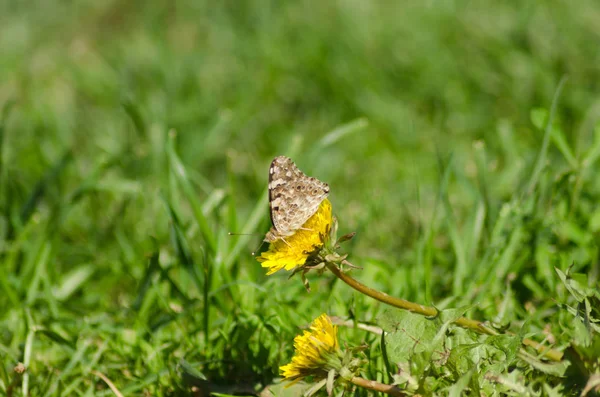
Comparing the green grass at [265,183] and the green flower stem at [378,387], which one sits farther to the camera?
the green grass at [265,183]

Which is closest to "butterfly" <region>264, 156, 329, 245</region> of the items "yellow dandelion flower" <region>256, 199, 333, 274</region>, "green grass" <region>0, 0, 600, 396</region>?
"yellow dandelion flower" <region>256, 199, 333, 274</region>

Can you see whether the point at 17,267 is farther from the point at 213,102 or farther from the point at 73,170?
the point at 213,102

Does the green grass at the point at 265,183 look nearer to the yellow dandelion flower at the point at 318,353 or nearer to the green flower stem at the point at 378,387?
the green flower stem at the point at 378,387

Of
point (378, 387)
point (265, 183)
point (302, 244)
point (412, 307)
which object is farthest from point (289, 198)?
point (265, 183)

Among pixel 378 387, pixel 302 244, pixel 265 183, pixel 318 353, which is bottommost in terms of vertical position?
pixel 265 183

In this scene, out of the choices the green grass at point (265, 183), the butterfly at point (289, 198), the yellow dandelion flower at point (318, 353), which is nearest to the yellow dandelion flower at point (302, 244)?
the butterfly at point (289, 198)

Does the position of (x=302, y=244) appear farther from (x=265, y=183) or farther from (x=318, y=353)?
(x=265, y=183)
